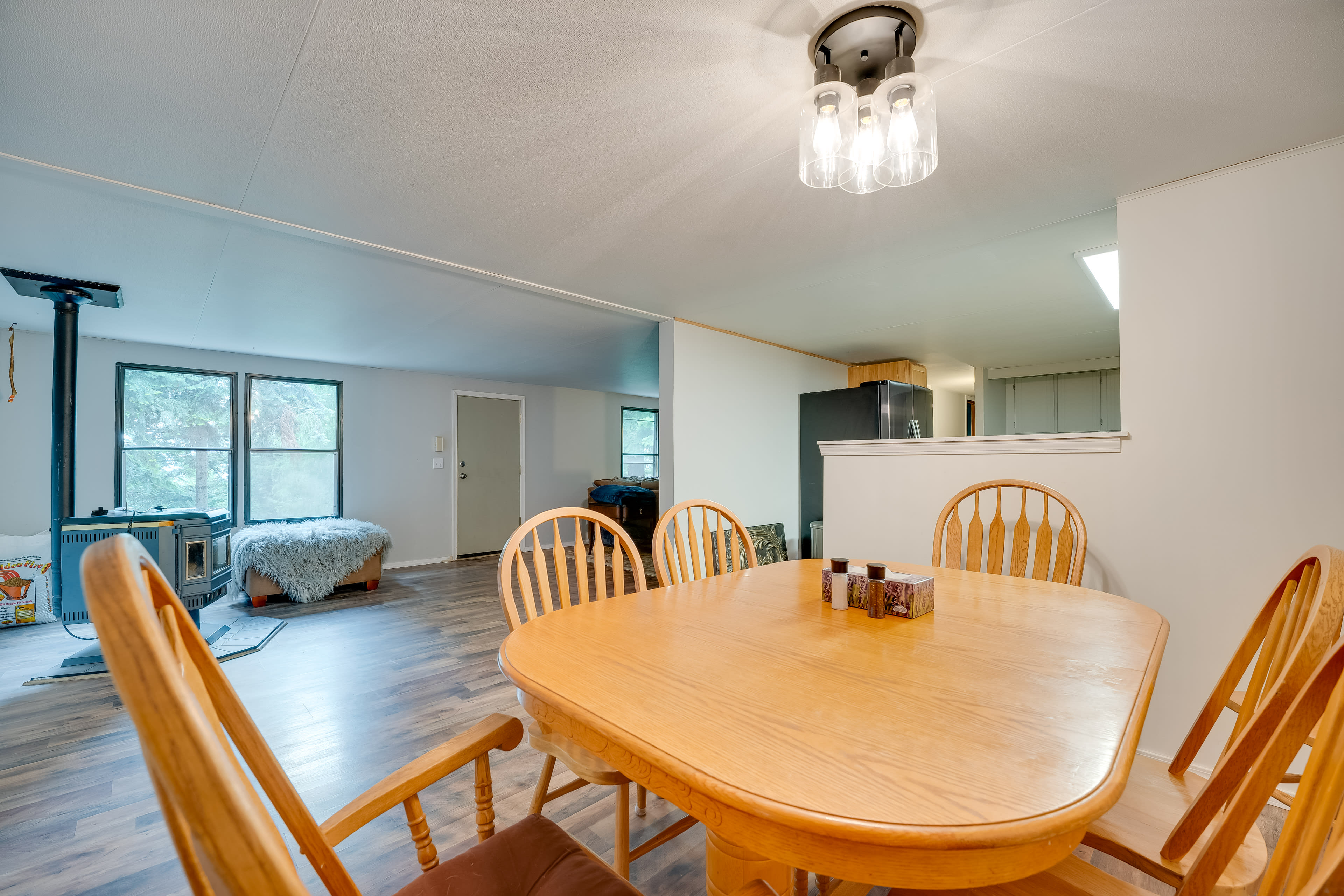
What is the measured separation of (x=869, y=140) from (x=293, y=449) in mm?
5991

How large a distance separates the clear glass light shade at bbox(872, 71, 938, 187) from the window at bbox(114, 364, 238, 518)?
5529 mm

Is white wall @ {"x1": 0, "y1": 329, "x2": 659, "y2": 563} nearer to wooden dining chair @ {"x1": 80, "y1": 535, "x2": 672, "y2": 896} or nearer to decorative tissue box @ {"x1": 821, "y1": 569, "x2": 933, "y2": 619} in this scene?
wooden dining chair @ {"x1": 80, "y1": 535, "x2": 672, "y2": 896}

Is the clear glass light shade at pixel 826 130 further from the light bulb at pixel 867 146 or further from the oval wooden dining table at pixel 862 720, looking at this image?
the oval wooden dining table at pixel 862 720

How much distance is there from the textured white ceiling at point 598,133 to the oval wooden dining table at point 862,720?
4.65 ft

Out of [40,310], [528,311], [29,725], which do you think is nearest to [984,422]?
[528,311]

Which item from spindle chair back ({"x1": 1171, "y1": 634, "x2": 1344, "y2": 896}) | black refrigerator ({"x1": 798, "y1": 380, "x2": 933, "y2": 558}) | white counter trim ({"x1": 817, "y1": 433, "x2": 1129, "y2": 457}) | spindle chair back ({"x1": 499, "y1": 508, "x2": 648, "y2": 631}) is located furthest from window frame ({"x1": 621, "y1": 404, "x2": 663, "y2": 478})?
spindle chair back ({"x1": 1171, "y1": 634, "x2": 1344, "y2": 896})

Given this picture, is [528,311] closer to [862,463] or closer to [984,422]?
[862,463]

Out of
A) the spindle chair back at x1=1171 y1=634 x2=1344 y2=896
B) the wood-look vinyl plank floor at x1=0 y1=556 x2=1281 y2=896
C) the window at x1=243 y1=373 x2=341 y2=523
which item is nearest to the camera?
the spindle chair back at x1=1171 y1=634 x2=1344 y2=896

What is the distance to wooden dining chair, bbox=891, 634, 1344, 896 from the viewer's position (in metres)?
0.47

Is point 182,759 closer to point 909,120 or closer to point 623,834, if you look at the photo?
point 623,834

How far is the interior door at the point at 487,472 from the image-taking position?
6.69 m

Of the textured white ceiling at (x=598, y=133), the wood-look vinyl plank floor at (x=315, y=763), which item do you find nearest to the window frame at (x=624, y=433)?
the wood-look vinyl plank floor at (x=315, y=763)

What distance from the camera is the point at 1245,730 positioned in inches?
26.7

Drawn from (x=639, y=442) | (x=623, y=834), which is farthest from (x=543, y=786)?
(x=639, y=442)
